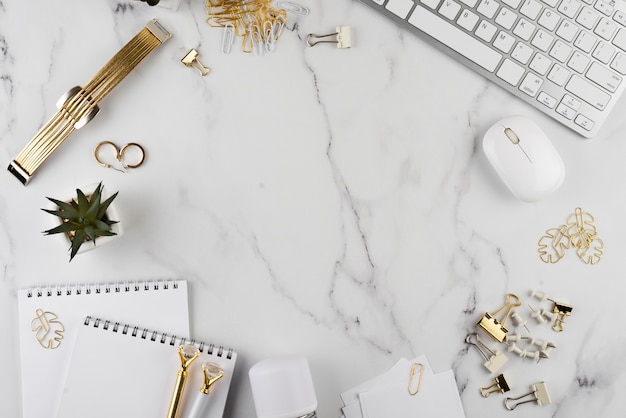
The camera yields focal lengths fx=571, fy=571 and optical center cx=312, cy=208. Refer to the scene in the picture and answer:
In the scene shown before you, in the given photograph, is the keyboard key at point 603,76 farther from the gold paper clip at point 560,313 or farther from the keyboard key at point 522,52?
the gold paper clip at point 560,313

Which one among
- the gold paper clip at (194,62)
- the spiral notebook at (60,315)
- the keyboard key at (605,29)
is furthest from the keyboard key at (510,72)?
the spiral notebook at (60,315)

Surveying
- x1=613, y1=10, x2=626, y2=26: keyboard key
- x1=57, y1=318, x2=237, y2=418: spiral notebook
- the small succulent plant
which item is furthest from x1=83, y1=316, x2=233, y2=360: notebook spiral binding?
x1=613, y1=10, x2=626, y2=26: keyboard key

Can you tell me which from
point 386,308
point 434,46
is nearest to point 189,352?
point 386,308

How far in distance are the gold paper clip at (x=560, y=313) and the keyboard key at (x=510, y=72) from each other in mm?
293

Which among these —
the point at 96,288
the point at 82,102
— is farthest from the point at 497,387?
the point at 82,102

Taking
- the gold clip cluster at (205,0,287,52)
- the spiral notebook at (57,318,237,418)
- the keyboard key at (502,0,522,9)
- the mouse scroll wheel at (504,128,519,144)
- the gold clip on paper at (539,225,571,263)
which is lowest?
the spiral notebook at (57,318,237,418)

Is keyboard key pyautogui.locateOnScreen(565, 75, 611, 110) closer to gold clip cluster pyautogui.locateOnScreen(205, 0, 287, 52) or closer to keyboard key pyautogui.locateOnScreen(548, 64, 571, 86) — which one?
keyboard key pyautogui.locateOnScreen(548, 64, 571, 86)

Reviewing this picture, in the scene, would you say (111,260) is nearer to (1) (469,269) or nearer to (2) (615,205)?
(1) (469,269)

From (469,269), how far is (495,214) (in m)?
0.08

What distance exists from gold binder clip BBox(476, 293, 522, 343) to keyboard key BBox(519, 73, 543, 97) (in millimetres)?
265

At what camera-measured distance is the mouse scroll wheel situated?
705 millimetres

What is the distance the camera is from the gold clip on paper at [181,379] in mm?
716

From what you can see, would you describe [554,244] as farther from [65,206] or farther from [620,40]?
[65,206]

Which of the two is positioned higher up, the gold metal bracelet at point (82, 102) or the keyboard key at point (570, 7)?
the keyboard key at point (570, 7)
